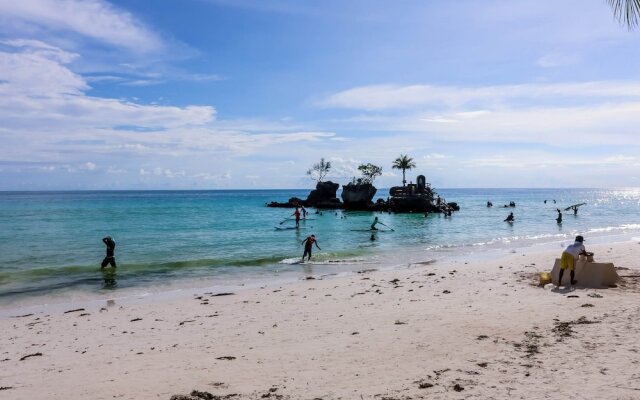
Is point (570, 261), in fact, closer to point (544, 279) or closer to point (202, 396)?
point (544, 279)

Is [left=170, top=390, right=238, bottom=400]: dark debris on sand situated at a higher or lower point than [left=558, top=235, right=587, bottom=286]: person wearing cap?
lower

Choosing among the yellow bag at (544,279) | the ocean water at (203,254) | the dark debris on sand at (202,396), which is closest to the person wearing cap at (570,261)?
the yellow bag at (544,279)

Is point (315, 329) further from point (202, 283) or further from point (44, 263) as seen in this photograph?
point (44, 263)

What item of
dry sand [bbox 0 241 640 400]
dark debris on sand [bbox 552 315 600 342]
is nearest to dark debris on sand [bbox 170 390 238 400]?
dry sand [bbox 0 241 640 400]

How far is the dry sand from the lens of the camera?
7.43 metres

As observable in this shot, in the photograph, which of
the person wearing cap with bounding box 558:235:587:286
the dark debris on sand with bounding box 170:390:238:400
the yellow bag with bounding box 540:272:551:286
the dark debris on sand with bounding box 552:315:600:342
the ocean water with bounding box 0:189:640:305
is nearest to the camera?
the dark debris on sand with bounding box 170:390:238:400

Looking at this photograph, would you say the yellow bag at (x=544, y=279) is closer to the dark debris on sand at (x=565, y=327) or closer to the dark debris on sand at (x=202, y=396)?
the dark debris on sand at (x=565, y=327)

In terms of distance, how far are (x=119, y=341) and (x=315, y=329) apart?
486cm

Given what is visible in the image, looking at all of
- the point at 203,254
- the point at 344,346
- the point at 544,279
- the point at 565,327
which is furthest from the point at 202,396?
the point at 203,254

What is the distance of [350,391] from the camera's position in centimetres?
727

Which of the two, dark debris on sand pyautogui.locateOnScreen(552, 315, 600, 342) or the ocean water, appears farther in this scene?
the ocean water

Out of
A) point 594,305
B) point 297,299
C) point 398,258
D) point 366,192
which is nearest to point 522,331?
point 594,305

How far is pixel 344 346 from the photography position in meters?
9.80

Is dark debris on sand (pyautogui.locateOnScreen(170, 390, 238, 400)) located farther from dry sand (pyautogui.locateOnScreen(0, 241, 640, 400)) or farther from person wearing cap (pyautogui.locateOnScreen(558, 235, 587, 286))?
person wearing cap (pyautogui.locateOnScreen(558, 235, 587, 286))
